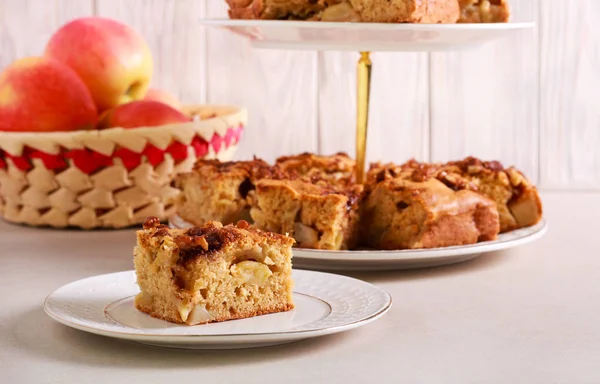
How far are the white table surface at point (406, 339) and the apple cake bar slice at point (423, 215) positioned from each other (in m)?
0.05

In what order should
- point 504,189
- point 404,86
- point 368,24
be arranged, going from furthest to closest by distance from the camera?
point 404,86 → point 504,189 → point 368,24

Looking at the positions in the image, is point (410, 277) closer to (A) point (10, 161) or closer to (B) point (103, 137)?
(B) point (103, 137)

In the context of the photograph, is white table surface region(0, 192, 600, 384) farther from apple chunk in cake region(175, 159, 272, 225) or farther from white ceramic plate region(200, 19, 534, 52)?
white ceramic plate region(200, 19, 534, 52)

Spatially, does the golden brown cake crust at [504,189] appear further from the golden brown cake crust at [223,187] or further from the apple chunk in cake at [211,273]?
the apple chunk in cake at [211,273]

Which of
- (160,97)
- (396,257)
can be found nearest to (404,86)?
(160,97)

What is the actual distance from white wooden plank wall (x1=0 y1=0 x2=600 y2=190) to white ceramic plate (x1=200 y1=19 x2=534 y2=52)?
740 millimetres

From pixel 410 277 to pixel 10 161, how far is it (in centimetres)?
69

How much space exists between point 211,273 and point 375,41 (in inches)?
17.9

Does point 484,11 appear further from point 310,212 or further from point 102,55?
point 102,55

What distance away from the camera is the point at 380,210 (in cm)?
137

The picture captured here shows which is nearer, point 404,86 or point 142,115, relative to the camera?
point 142,115

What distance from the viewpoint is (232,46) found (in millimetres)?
2131

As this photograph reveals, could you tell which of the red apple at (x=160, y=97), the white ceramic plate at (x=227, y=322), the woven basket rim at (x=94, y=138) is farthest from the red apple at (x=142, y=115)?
the white ceramic plate at (x=227, y=322)

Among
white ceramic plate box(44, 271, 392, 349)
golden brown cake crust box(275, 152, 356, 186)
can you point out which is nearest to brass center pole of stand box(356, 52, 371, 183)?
golden brown cake crust box(275, 152, 356, 186)
